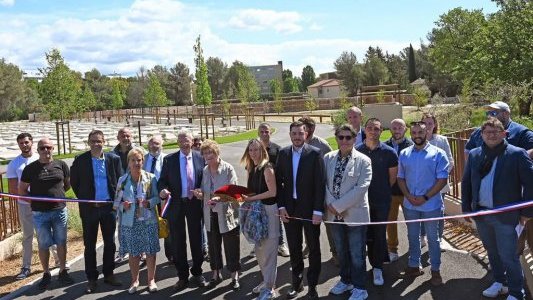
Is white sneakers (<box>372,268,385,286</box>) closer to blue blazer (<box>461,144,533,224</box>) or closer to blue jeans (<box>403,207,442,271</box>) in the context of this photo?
blue jeans (<box>403,207,442,271</box>)

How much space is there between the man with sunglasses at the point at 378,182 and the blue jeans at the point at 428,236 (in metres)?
0.32

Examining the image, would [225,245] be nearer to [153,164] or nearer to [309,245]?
[309,245]

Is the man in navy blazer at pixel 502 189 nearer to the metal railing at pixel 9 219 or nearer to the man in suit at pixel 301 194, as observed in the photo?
the man in suit at pixel 301 194

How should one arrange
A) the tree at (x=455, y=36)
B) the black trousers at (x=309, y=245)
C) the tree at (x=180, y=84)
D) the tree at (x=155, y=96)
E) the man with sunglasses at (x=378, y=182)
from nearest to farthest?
1. the black trousers at (x=309, y=245)
2. the man with sunglasses at (x=378, y=182)
3. the tree at (x=455, y=36)
4. the tree at (x=155, y=96)
5. the tree at (x=180, y=84)

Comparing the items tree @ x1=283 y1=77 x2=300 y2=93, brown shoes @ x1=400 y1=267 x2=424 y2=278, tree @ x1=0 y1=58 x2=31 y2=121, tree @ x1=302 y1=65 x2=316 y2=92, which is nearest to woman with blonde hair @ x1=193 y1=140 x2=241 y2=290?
brown shoes @ x1=400 y1=267 x2=424 y2=278

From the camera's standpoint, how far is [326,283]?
6410mm

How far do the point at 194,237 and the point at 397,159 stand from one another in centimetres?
272

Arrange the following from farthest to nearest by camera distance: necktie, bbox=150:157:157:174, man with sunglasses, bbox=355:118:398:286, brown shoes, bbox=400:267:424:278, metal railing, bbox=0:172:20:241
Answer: metal railing, bbox=0:172:20:241
necktie, bbox=150:157:157:174
brown shoes, bbox=400:267:424:278
man with sunglasses, bbox=355:118:398:286

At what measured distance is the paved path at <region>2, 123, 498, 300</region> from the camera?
5898mm

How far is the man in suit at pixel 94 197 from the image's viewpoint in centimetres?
673

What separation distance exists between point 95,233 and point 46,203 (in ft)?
2.43

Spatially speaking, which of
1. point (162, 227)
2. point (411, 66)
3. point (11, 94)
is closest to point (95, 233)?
point (162, 227)

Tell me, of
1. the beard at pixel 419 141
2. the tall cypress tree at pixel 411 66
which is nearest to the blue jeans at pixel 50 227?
the beard at pixel 419 141

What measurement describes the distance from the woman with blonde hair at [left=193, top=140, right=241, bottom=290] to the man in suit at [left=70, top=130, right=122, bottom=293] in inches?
49.4
